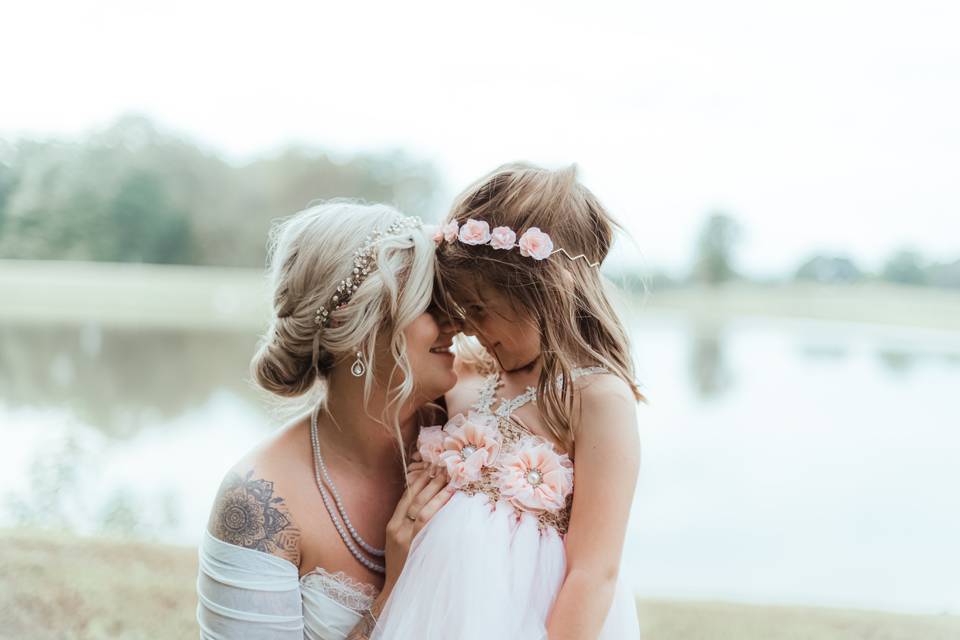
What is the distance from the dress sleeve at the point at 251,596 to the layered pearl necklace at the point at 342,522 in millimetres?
126

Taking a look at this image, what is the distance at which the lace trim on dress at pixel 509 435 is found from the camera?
151 centimetres

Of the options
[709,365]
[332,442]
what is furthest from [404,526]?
[709,365]

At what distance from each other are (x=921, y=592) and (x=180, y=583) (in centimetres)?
422

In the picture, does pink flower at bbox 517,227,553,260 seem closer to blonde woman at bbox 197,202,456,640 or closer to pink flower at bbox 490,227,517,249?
pink flower at bbox 490,227,517,249

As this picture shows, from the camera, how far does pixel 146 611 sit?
10.3ft

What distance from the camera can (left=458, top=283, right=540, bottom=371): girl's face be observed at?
157 centimetres

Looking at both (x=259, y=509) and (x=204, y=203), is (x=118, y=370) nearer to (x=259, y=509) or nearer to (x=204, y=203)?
(x=204, y=203)

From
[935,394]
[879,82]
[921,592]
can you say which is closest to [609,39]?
[879,82]

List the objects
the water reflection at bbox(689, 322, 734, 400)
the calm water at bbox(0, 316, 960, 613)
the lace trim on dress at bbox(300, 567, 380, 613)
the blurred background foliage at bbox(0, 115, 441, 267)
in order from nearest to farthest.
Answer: the lace trim on dress at bbox(300, 567, 380, 613) < the calm water at bbox(0, 316, 960, 613) < the blurred background foliage at bbox(0, 115, 441, 267) < the water reflection at bbox(689, 322, 734, 400)

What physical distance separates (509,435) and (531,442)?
0.06 meters

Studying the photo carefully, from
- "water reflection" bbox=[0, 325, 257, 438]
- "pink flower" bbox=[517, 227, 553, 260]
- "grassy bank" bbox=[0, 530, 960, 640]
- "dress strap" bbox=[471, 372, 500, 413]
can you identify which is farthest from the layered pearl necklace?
"water reflection" bbox=[0, 325, 257, 438]

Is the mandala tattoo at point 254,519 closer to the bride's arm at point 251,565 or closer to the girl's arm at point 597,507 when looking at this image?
the bride's arm at point 251,565

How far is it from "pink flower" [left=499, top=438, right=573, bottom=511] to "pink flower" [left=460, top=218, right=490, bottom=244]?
0.40 metres

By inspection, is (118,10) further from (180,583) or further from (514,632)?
(514,632)
